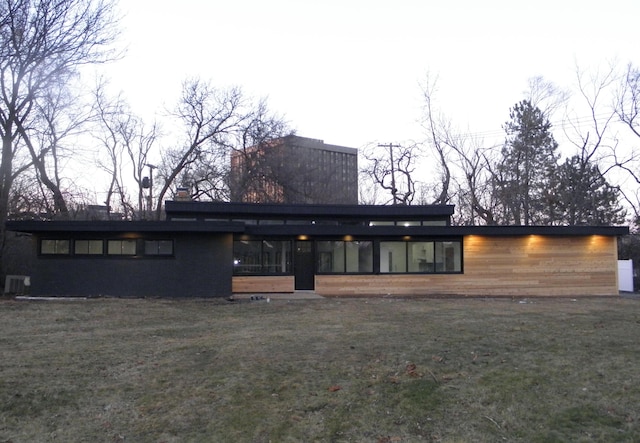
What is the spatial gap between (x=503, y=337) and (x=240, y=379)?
448cm

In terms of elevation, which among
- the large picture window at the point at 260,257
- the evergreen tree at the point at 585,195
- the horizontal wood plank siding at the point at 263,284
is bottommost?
the horizontal wood plank siding at the point at 263,284

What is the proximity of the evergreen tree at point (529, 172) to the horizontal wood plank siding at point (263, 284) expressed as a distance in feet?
63.1

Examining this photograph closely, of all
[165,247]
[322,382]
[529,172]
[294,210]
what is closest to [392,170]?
[529,172]

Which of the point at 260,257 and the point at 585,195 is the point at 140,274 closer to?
the point at 260,257

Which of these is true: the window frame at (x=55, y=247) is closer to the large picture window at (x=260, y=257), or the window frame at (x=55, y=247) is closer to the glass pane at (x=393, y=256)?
the large picture window at (x=260, y=257)

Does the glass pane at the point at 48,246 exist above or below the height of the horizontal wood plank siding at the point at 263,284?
above

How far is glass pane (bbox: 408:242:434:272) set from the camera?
57.6 ft

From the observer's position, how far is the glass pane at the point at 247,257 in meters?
17.2

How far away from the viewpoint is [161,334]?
8773 mm

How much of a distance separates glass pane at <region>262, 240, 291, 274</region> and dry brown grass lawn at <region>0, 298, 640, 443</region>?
769 centimetres

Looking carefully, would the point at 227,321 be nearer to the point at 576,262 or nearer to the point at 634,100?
the point at 576,262

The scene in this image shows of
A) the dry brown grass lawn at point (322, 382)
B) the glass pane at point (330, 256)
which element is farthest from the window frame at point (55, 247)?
the glass pane at point (330, 256)

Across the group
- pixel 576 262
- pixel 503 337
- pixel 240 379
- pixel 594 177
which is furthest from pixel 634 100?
pixel 240 379

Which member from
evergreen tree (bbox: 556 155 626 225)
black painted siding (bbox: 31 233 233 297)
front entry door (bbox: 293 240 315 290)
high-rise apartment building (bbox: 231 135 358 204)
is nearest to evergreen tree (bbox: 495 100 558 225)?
evergreen tree (bbox: 556 155 626 225)
